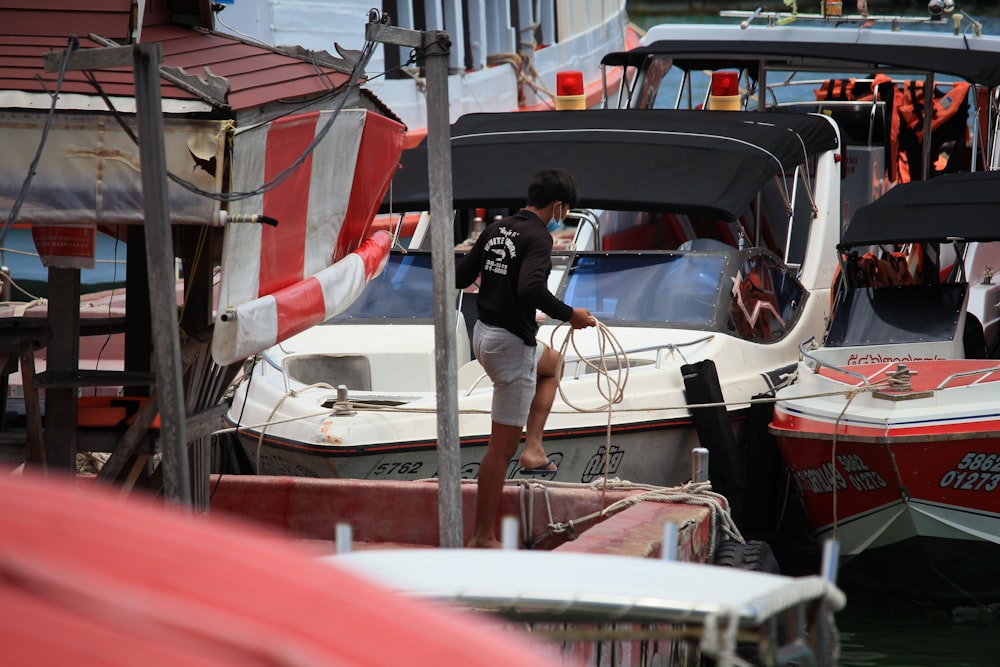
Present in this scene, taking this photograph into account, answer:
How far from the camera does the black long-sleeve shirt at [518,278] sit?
611cm

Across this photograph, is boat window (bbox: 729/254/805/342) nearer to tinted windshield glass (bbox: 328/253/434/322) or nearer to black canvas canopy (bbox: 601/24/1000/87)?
tinted windshield glass (bbox: 328/253/434/322)

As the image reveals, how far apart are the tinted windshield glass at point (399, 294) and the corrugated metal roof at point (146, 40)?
375cm

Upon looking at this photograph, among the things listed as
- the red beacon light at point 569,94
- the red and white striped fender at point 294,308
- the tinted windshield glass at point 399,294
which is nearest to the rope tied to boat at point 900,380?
the tinted windshield glass at point 399,294

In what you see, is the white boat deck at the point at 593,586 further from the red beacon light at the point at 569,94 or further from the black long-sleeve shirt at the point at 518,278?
the red beacon light at the point at 569,94

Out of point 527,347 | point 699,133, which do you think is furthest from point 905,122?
point 527,347

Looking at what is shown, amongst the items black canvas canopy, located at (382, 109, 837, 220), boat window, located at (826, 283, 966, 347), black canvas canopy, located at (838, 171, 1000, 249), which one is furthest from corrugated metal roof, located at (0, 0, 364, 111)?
boat window, located at (826, 283, 966, 347)

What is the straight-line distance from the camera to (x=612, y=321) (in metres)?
9.30

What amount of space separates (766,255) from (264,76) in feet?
18.1

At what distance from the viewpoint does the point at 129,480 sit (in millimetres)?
5496

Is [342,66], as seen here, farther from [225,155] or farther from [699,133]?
[699,133]

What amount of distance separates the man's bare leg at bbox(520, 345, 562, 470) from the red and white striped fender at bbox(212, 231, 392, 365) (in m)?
0.99

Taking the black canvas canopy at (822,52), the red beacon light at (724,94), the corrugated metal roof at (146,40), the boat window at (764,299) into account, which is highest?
the black canvas canopy at (822,52)

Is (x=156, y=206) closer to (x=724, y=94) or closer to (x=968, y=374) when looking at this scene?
(x=968, y=374)

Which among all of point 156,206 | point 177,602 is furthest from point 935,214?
point 177,602
